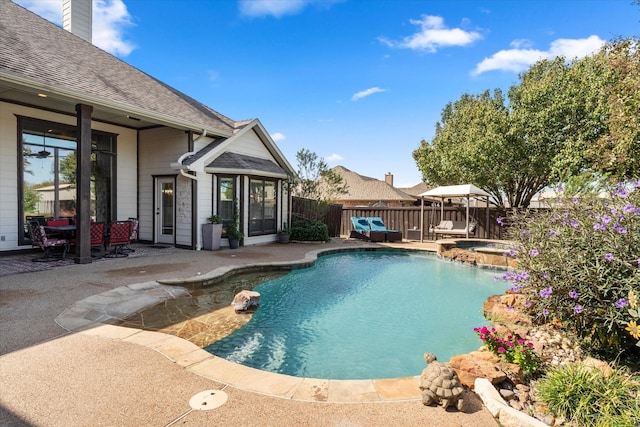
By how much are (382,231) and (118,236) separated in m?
10.4

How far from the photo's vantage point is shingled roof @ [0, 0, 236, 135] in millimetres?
6988

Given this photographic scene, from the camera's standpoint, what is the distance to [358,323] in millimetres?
5371

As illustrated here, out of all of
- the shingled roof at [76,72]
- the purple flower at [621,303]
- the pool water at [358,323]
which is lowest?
the pool water at [358,323]

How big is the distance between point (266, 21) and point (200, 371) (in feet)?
40.8

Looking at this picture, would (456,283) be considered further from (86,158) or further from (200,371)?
(86,158)

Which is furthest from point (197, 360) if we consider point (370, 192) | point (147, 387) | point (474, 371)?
point (370, 192)

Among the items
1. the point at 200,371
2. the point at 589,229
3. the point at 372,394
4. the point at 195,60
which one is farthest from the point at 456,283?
the point at 195,60

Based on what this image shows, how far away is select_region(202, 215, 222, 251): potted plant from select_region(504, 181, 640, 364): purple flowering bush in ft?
29.6

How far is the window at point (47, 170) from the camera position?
8.68m

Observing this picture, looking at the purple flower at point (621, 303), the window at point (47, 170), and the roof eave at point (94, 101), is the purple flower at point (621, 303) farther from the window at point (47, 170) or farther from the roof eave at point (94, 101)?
the window at point (47, 170)

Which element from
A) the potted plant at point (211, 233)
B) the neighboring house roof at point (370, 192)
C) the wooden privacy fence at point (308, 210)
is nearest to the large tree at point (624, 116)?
the wooden privacy fence at point (308, 210)

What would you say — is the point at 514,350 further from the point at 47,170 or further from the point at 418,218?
the point at 418,218

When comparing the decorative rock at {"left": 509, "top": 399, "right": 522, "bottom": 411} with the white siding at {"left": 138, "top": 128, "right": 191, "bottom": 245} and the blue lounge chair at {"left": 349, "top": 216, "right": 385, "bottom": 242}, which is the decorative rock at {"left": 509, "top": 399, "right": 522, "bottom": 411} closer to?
the white siding at {"left": 138, "top": 128, "right": 191, "bottom": 245}

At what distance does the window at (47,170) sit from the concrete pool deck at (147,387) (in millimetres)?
5838
